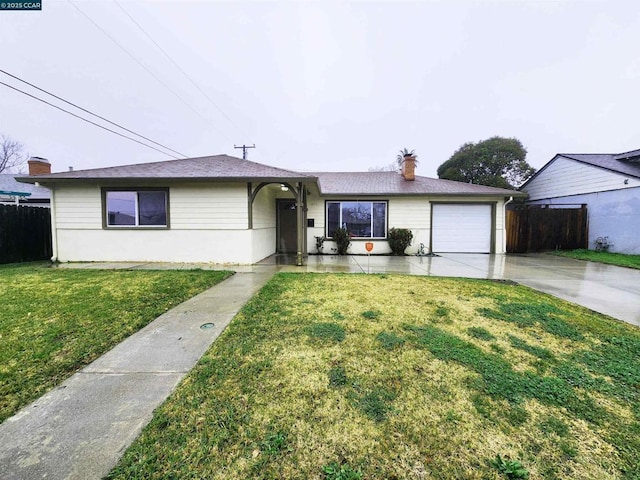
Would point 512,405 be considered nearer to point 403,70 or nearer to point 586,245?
point 586,245

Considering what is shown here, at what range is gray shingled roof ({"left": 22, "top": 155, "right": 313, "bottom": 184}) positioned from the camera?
25.0 ft

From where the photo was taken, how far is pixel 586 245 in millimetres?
11742

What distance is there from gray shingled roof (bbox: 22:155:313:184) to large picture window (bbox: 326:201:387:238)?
313 centimetres

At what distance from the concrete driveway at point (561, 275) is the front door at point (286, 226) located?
328cm

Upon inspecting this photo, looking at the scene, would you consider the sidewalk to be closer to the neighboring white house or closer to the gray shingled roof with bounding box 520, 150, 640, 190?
the neighboring white house

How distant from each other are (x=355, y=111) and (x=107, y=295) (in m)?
19.4

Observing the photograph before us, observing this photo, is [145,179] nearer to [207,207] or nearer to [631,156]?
[207,207]

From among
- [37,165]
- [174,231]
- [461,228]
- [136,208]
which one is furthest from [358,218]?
[37,165]

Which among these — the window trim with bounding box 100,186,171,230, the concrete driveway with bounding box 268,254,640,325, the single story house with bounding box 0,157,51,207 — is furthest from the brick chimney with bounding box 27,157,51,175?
the concrete driveway with bounding box 268,254,640,325

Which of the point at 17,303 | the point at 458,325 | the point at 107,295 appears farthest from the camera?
the point at 107,295

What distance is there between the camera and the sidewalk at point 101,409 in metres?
1.49

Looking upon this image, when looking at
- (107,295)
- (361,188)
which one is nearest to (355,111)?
(361,188)

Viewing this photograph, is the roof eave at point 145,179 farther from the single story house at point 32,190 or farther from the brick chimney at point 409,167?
the single story house at point 32,190

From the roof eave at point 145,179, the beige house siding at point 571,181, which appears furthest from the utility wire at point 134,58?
the beige house siding at point 571,181
